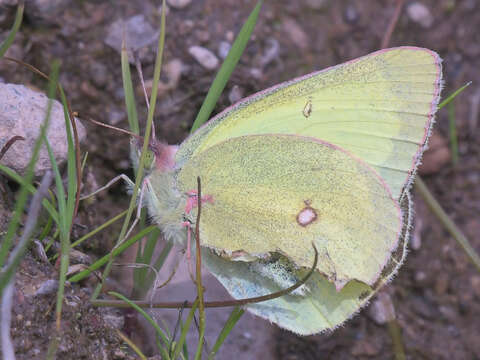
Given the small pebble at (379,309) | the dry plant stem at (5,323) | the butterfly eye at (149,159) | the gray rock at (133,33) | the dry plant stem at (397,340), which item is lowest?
the small pebble at (379,309)

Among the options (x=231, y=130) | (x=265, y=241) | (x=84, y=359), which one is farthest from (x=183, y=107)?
(x=84, y=359)

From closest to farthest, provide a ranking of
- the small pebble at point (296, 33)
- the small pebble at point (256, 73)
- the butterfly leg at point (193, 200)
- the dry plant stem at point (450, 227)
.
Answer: the butterfly leg at point (193, 200) → the dry plant stem at point (450, 227) → the small pebble at point (256, 73) → the small pebble at point (296, 33)

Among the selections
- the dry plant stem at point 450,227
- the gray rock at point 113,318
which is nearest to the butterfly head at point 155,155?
the gray rock at point 113,318

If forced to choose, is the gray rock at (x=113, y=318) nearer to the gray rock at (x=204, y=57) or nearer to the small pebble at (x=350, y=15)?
the gray rock at (x=204, y=57)


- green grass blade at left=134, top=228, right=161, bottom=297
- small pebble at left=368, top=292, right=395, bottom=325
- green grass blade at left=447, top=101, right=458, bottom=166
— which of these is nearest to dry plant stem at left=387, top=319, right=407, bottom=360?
small pebble at left=368, top=292, right=395, bottom=325

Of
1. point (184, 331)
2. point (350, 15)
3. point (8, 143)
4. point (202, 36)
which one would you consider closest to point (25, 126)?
point (8, 143)

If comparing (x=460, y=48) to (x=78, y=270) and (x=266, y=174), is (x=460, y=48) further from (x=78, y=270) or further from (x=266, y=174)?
(x=78, y=270)

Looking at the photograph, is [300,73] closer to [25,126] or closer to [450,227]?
[450,227]
